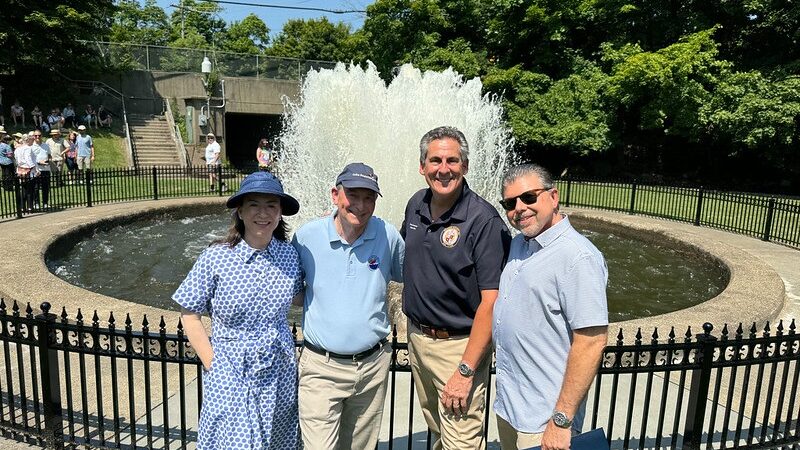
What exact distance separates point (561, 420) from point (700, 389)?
6.32 feet

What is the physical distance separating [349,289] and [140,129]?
92.7 feet

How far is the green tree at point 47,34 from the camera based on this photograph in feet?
87.4

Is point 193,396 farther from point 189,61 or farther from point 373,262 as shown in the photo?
point 189,61

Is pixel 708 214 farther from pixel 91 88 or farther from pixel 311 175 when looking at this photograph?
pixel 91 88

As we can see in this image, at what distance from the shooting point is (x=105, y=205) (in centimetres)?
1473

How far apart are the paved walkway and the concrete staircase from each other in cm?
1171

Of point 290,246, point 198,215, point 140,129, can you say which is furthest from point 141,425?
point 140,129

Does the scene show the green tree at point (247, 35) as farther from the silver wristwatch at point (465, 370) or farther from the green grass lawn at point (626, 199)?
the silver wristwatch at point (465, 370)

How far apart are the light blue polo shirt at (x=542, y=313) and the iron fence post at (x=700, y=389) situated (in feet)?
5.37

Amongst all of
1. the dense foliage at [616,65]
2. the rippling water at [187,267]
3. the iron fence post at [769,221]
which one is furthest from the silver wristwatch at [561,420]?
the dense foliage at [616,65]

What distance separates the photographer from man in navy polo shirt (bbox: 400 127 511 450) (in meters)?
2.88

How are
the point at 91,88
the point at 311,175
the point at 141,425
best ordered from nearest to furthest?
the point at 141,425 → the point at 311,175 → the point at 91,88

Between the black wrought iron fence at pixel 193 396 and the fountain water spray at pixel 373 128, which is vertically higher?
the fountain water spray at pixel 373 128

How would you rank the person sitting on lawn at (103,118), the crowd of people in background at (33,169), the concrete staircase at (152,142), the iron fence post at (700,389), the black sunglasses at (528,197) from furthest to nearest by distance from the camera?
the person sitting on lawn at (103,118)
the concrete staircase at (152,142)
the crowd of people in background at (33,169)
the iron fence post at (700,389)
the black sunglasses at (528,197)
